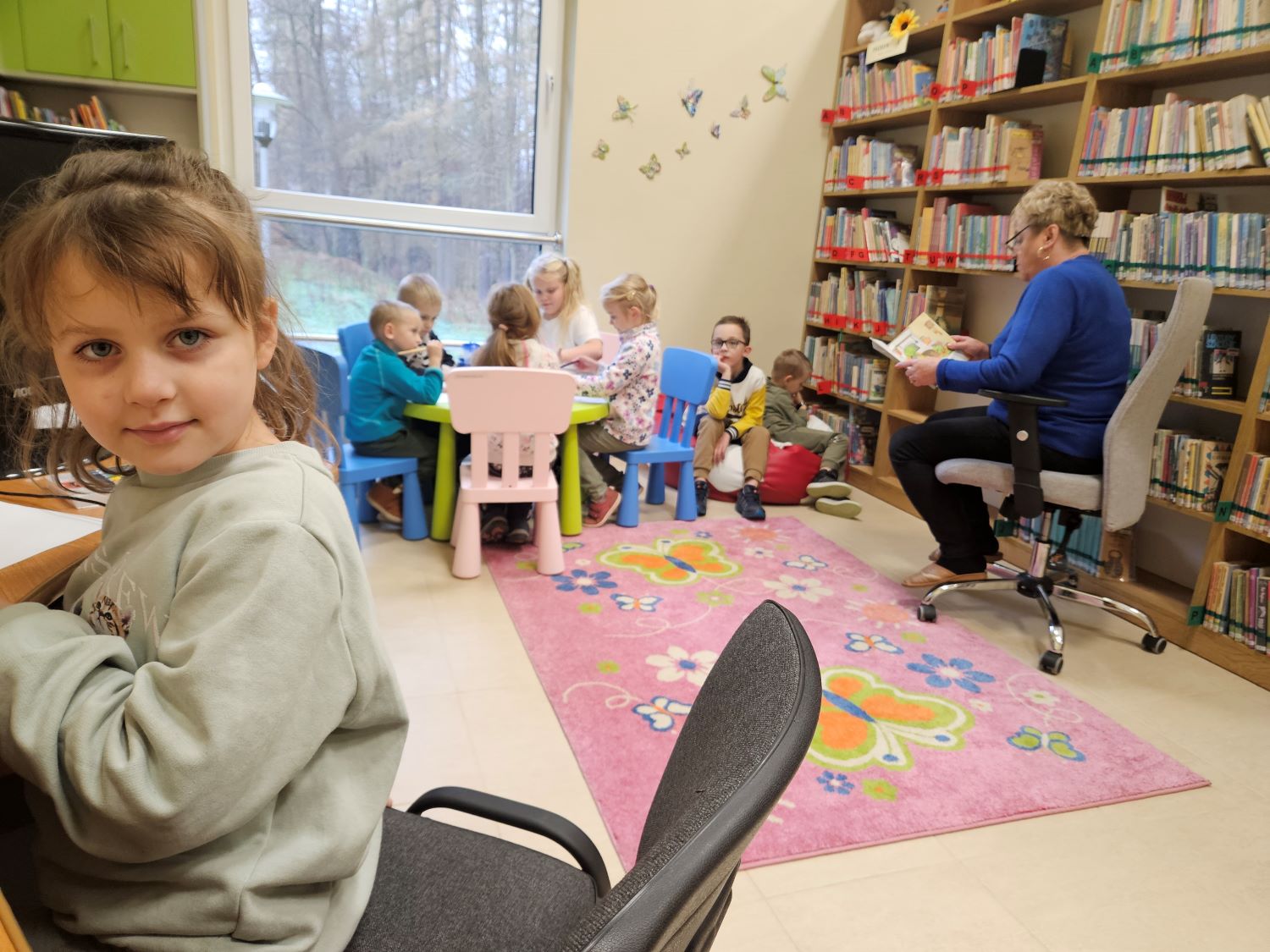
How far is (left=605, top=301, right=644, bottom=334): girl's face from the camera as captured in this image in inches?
132

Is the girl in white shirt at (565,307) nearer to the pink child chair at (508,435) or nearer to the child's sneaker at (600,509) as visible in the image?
the child's sneaker at (600,509)

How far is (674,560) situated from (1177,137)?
215 centimetres

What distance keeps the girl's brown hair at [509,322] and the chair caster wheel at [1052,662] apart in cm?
201

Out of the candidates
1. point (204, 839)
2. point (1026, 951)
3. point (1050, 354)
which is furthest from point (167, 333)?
point (1050, 354)

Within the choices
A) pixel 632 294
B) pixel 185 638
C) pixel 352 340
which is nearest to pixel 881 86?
pixel 632 294

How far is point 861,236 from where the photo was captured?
13.9ft

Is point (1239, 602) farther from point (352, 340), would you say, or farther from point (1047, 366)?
point (352, 340)

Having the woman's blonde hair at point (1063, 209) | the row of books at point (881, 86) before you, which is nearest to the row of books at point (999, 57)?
the row of books at point (881, 86)

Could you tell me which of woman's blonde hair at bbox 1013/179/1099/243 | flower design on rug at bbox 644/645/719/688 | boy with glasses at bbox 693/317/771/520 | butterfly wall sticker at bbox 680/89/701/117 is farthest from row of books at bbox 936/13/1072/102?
flower design on rug at bbox 644/645/719/688

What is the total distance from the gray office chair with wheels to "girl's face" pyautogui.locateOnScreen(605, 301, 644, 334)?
4.36 feet

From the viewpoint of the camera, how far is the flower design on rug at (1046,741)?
6.67ft

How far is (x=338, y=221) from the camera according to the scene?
385 cm

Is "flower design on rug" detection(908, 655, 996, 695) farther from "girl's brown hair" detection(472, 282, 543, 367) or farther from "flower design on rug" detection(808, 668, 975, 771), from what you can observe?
"girl's brown hair" detection(472, 282, 543, 367)

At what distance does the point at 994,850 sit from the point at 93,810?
1.66 meters
